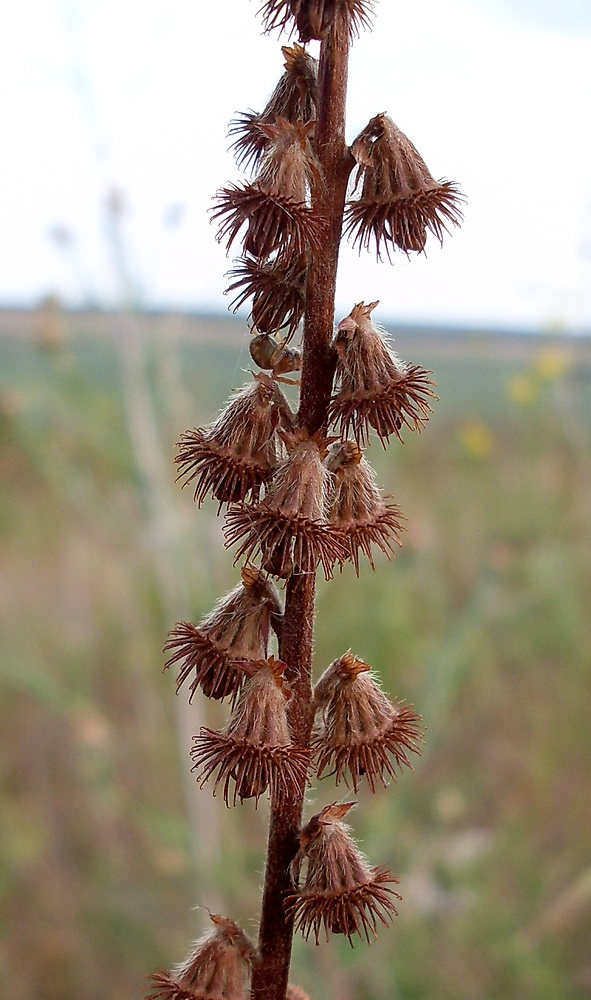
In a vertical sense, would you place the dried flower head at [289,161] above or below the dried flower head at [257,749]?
above

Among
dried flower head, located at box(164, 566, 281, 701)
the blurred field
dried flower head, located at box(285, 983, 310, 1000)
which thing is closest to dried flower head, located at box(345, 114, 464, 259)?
dried flower head, located at box(164, 566, 281, 701)

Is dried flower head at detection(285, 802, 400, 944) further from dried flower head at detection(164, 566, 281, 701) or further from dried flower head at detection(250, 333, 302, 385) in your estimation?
dried flower head at detection(250, 333, 302, 385)

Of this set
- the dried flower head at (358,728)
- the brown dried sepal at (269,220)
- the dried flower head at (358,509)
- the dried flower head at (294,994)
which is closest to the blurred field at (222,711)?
the dried flower head at (294,994)

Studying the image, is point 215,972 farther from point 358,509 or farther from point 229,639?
point 358,509

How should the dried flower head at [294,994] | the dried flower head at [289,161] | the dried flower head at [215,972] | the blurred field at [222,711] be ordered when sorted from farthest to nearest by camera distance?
the blurred field at [222,711], the dried flower head at [294,994], the dried flower head at [215,972], the dried flower head at [289,161]

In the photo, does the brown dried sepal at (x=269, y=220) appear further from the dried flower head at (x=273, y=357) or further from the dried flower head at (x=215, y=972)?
the dried flower head at (x=215, y=972)

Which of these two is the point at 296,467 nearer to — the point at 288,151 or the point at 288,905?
the point at 288,151

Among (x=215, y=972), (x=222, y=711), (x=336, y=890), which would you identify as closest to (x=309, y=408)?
(x=336, y=890)
